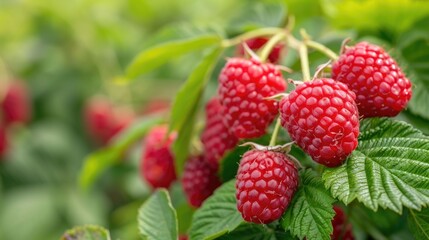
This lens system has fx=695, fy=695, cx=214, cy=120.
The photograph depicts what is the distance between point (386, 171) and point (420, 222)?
0.10 meters

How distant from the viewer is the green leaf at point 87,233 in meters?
1.08

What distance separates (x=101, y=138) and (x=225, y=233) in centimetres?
205

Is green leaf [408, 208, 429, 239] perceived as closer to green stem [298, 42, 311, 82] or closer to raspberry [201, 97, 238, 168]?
green stem [298, 42, 311, 82]

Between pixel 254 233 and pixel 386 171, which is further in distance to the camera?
pixel 254 233

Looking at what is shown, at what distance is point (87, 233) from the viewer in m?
1.09

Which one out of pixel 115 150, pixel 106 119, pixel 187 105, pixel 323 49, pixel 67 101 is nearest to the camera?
pixel 323 49

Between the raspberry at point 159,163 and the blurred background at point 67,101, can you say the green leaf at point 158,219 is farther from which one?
the blurred background at point 67,101

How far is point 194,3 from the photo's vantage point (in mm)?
3742

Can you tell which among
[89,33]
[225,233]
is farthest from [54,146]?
[225,233]

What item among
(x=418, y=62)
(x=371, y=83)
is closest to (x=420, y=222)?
(x=371, y=83)

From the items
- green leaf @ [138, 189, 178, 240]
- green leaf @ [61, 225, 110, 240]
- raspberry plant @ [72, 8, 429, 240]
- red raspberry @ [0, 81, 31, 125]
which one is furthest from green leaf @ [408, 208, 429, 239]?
red raspberry @ [0, 81, 31, 125]

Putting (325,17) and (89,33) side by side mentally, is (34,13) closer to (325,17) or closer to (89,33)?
(89,33)

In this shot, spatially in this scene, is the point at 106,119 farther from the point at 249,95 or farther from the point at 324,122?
the point at 324,122

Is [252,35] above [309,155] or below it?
above
